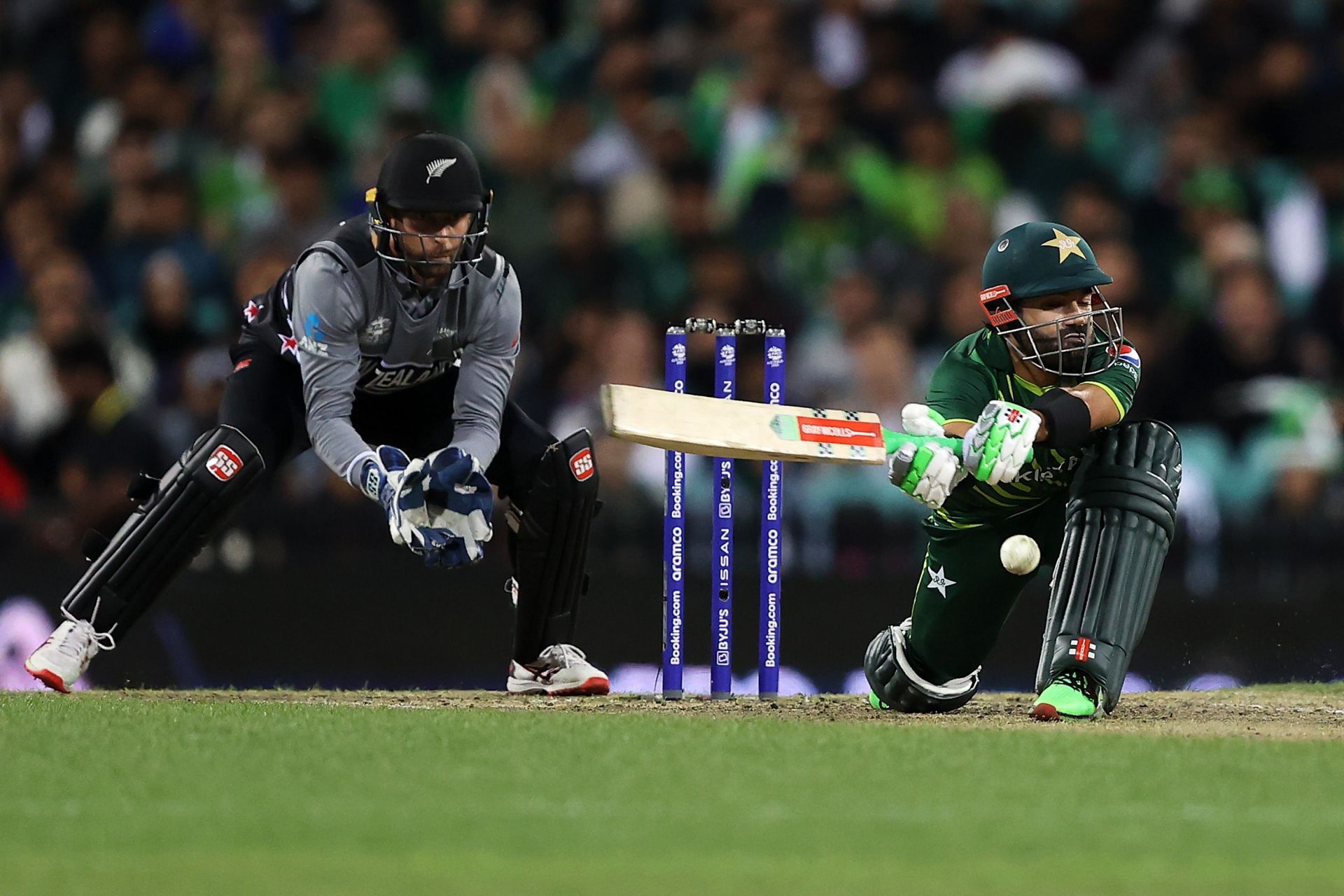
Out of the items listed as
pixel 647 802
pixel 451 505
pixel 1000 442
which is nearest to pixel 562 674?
pixel 451 505

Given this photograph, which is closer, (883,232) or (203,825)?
(203,825)

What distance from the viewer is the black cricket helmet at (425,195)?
17.8ft

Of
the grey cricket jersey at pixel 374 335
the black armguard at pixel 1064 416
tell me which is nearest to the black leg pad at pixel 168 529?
the grey cricket jersey at pixel 374 335

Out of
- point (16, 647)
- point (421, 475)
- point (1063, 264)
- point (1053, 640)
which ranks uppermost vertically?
point (1063, 264)

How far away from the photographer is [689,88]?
965cm

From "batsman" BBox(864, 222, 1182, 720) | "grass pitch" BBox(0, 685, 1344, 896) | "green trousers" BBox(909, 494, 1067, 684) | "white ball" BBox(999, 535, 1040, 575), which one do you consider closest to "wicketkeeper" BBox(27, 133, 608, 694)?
"grass pitch" BBox(0, 685, 1344, 896)

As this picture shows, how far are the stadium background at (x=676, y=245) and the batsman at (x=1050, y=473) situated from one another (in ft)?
4.79

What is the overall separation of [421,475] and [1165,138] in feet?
17.7

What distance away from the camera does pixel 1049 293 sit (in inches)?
207

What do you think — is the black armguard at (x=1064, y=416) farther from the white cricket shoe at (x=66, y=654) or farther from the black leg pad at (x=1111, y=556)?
the white cricket shoe at (x=66, y=654)

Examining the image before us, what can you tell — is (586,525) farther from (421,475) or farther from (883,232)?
(883,232)

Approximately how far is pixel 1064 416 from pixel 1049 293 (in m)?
0.39

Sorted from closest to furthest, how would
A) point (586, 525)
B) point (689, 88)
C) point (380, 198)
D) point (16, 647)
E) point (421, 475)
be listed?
point (421, 475)
point (380, 198)
point (586, 525)
point (16, 647)
point (689, 88)

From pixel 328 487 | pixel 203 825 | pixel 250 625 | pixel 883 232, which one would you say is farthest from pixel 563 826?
pixel 883 232
